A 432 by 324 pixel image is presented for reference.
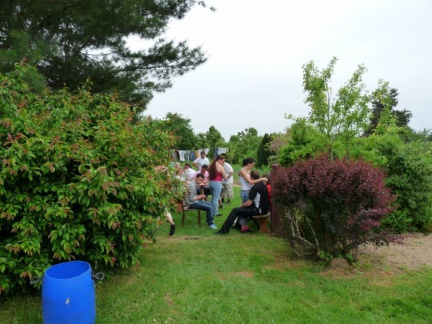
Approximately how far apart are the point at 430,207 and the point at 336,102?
114 inches

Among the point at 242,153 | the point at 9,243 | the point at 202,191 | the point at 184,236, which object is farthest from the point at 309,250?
the point at 242,153

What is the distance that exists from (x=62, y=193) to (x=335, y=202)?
326 cm

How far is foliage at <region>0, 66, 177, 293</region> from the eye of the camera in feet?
10.4

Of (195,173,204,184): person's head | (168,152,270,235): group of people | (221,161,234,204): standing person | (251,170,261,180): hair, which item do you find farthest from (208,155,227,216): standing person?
(221,161,234,204): standing person

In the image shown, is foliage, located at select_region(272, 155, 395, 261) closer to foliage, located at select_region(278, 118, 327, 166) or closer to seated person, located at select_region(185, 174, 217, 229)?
seated person, located at select_region(185, 174, 217, 229)

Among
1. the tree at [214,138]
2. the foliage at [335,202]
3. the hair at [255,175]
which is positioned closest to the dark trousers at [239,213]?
the hair at [255,175]

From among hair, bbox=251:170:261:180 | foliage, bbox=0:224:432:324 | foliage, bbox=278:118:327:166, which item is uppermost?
foliage, bbox=278:118:327:166

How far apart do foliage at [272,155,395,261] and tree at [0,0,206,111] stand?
3.43 m

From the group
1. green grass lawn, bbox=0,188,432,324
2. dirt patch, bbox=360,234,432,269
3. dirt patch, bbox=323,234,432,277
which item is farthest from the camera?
dirt patch, bbox=360,234,432,269

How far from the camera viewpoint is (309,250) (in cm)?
468

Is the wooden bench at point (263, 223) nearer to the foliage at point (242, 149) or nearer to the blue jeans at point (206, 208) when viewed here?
the blue jeans at point (206, 208)

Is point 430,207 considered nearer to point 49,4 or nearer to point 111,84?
point 111,84

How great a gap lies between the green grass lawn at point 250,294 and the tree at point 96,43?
3.34 m

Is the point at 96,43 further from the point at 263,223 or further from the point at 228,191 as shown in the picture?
the point at 263,223
